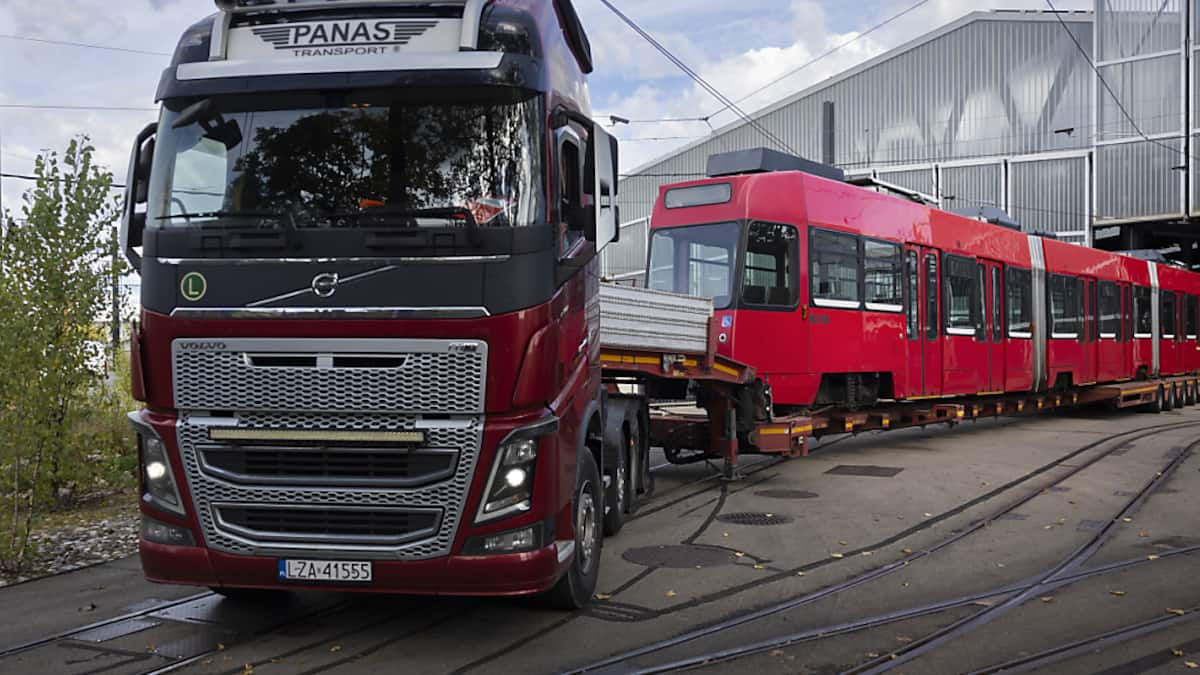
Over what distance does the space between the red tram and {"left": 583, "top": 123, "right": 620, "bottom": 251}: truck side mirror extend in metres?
5.99

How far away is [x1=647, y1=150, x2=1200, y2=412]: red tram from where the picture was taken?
13.3 metres

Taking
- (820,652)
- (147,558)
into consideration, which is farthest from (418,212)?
(820,652)

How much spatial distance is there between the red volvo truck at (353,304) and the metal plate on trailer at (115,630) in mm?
771

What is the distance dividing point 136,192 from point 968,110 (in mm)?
36474

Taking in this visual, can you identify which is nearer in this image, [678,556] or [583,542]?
[583,542]

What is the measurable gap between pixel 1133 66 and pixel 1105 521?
30827 mm

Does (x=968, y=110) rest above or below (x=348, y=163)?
above

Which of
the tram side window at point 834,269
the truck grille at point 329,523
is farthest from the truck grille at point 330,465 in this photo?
the tram side window at point 834,269

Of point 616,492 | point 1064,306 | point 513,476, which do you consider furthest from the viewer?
point 1064,306

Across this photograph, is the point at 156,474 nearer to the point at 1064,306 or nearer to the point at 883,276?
the point at 883,276

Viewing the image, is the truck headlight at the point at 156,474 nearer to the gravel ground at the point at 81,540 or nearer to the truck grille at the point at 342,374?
the truck grille at the point at 342,374

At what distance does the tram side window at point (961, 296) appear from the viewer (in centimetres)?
1702

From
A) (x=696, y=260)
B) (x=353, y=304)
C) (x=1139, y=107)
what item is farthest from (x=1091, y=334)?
(x=353, y=304)

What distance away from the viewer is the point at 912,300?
52.0ft
